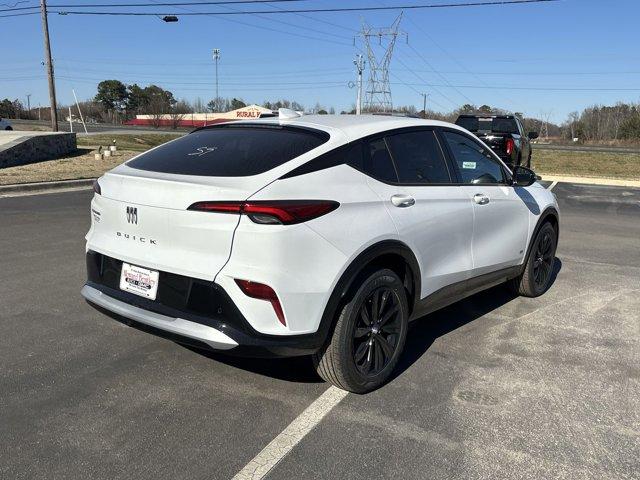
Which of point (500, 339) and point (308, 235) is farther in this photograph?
point (500, 339)

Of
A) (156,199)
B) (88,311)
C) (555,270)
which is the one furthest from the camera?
(555,270)

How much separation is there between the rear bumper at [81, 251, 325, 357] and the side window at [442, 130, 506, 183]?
207 cm

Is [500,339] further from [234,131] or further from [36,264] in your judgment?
[36,264]

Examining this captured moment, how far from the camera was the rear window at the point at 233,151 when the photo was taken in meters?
3.26

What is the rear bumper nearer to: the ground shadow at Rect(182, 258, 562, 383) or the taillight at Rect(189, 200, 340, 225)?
the taillight at Rect(189, 200, 340, 225)

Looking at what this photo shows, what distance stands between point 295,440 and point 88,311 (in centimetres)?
266

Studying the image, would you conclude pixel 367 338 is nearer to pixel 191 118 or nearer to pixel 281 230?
pixel 281 230

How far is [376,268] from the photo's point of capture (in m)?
3.48

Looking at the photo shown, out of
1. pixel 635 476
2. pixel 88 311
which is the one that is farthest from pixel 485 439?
pixel 88 311

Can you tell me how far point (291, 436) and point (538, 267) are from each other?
357cm

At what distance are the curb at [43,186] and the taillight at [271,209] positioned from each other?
10.8 m

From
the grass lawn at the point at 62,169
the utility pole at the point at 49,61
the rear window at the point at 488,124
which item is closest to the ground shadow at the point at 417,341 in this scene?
the rear window at the point at 488,124

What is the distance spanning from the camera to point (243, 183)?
3023mm

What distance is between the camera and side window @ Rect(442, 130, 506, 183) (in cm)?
445
